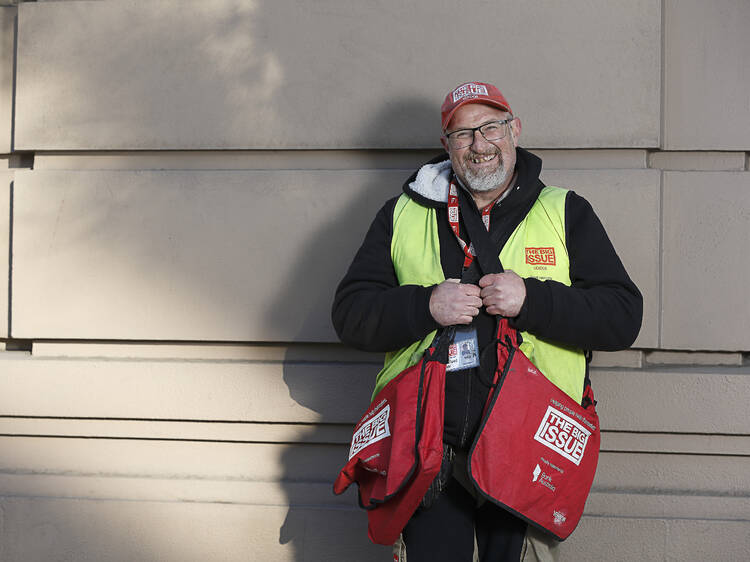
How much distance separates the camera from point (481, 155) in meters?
2.36

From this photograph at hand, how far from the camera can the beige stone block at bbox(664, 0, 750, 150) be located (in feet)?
9.84

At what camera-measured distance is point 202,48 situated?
3221mm

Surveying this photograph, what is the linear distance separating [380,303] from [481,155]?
0.54m

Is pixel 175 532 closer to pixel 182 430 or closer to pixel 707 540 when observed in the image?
Answer: pixel 182 430

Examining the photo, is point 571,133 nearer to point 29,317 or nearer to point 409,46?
point 409,46

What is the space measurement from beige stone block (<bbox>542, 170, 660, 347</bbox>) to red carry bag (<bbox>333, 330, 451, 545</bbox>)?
1.11 m

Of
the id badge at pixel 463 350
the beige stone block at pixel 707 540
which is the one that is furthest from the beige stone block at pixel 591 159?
the beige stone block at pixel 707 540

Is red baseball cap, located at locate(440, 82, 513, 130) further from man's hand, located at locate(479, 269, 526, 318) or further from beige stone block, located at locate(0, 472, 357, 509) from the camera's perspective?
beige stone block, located at locate(0, 472, 357, 509)

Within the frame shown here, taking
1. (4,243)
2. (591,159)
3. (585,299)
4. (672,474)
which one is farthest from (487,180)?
(4,243)

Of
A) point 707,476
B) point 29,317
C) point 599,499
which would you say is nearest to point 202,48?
point 29,317

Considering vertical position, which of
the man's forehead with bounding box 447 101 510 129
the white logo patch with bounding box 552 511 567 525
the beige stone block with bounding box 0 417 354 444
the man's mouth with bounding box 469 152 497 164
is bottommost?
the beige stone block with bounding box 0 417 354 444

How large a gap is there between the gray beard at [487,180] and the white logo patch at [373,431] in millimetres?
696

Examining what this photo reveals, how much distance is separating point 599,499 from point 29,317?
242 centimetres

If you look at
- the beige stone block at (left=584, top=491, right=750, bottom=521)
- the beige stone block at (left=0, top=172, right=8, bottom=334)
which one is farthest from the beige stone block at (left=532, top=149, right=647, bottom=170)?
the beige stone block at (left=0, top=172, right=8, bottom=334)
